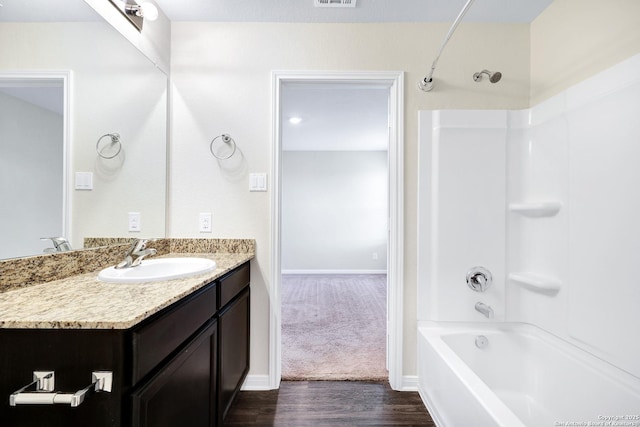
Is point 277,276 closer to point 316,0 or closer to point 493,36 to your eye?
point 316,0

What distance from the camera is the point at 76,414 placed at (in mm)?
705

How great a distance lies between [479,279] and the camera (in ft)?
5.65

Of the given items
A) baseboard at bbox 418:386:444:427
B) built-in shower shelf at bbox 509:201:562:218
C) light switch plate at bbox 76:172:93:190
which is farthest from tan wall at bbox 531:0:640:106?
light switch plate at bbox 76:172:93:190

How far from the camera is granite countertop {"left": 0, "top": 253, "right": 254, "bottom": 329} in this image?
69cm

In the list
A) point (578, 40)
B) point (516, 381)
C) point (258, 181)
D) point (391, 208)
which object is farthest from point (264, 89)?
point (516, 381)

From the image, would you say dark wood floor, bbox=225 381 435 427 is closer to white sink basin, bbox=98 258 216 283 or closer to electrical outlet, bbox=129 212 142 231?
white sink basin, bbox=98 258 216 283

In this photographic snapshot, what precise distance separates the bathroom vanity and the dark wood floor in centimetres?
55

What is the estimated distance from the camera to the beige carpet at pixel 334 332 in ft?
6.50

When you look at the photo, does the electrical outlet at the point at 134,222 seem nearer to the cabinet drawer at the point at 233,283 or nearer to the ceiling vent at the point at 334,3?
the cabinet drawer at the point at 233,283

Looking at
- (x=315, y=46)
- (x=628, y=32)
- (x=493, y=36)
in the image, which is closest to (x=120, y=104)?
(x=315, y=46)

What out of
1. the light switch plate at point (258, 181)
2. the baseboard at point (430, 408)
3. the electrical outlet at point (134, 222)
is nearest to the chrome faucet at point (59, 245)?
the electrical outlet at point (134, 222)

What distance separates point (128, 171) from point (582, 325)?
256 cm

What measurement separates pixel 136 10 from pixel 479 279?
100 inches

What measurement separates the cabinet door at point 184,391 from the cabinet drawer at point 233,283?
141 mm
